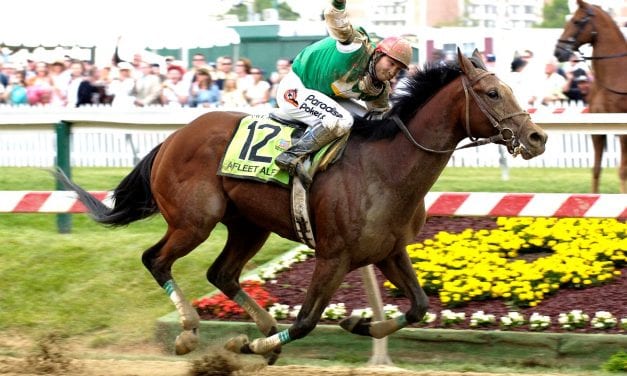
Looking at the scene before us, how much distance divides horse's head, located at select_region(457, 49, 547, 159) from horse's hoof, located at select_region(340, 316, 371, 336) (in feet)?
4.51

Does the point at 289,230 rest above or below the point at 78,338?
above

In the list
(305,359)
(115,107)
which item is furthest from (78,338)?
(115,107)

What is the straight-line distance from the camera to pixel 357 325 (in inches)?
295

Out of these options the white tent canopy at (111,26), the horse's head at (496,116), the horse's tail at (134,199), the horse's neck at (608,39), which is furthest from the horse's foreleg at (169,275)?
the white tent canopy at (111,26)

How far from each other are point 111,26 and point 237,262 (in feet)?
51.9

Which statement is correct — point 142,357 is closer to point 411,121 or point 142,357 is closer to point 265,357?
point 265,357

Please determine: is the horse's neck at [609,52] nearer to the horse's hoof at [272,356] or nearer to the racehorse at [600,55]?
the racehorse at [600,55]

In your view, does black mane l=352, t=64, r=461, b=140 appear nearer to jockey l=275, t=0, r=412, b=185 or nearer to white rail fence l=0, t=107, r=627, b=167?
jockey l=275, t=0, r=412, b=185

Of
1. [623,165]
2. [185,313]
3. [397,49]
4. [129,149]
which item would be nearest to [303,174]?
[397,49]

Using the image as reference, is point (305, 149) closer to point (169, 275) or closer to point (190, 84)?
point (169, 275)

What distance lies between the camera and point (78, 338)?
28.8 ft

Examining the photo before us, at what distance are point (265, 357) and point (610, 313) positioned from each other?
2.37 metres

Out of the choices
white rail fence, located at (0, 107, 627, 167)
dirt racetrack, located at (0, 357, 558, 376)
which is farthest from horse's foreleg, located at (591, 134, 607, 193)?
dirt racetrack, located at (0, 357, 558, 376)

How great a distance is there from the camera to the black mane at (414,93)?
716 centimetres
